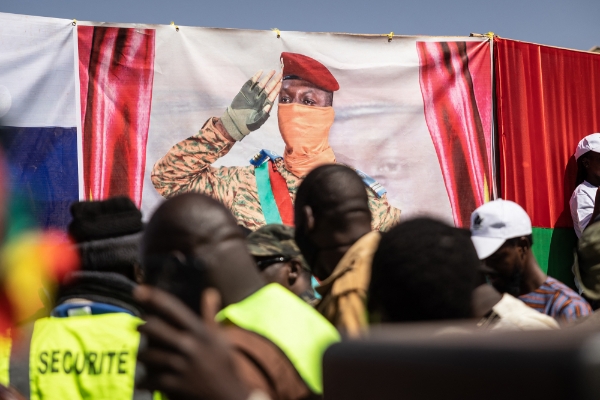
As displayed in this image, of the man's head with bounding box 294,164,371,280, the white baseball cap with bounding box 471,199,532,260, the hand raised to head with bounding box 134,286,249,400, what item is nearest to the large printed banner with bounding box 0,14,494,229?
the white baseball cap with bounding box 471,199,532,260

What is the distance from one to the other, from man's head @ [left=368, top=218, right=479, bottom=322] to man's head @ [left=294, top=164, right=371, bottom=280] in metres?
0.74

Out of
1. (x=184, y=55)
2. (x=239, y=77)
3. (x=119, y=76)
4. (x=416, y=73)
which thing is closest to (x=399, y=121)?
(x=416, y=73)

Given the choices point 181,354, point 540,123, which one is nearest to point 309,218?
point 181,354

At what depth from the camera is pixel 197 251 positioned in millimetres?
1352

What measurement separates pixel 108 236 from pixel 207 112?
8.75 feet

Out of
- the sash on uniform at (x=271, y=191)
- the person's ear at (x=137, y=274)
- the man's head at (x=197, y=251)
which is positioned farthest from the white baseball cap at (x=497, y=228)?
the sash on uniform at (x=271, y=191)

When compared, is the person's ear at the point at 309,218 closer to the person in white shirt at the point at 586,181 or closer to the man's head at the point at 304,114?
the man's head at the point at 304,114

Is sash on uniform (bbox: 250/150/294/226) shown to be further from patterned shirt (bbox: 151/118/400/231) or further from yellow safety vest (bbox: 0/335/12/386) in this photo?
yellow safety vest (bbox: 0/335/12/386)

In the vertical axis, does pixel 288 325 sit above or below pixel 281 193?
below

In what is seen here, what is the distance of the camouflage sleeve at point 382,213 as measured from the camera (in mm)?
4906

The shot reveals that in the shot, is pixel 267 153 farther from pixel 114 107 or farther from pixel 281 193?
pixel 114 107

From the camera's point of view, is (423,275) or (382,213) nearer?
(423,275)

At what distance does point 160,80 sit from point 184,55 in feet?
0.81

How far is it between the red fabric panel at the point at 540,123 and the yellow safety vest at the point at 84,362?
13.4 ft
